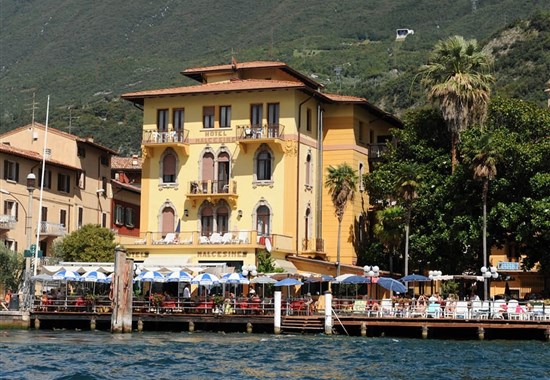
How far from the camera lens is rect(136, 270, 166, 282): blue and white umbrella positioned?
6744 centimetres

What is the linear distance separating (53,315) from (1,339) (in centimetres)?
825

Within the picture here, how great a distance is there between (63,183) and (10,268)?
12763 millimetres

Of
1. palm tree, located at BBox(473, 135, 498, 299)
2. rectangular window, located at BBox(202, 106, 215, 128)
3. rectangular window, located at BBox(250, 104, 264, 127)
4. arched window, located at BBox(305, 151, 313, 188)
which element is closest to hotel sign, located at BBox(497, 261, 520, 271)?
palm tree, located at BBox(473, 135, 498, 299)

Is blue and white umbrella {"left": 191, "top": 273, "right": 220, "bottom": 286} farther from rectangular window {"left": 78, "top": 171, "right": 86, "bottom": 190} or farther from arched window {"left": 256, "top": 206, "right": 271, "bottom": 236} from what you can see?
rectangular window {"left": 78, "top": 171, "right": 86, "bottom": 190}

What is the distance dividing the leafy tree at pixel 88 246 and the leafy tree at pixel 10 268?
488 cm

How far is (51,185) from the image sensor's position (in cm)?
8681

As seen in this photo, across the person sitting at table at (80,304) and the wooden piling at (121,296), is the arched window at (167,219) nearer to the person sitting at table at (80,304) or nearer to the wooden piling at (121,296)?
the person sitting at table at (80,304)

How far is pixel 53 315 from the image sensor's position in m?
66.1

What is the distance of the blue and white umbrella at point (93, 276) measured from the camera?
2658 inches

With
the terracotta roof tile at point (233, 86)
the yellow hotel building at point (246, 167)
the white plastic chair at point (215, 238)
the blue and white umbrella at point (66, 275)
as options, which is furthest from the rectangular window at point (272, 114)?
the blue and white umbrella at point (66, 275)

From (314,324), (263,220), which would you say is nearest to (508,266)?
(263,220)

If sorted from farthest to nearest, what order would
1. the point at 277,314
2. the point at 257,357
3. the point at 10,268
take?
the point at 10,268 → the point at 277,314 → the point at 257,357

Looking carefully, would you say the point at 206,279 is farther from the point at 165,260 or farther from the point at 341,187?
the point at 341,187

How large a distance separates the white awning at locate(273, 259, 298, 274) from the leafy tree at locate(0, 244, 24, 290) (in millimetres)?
16015
